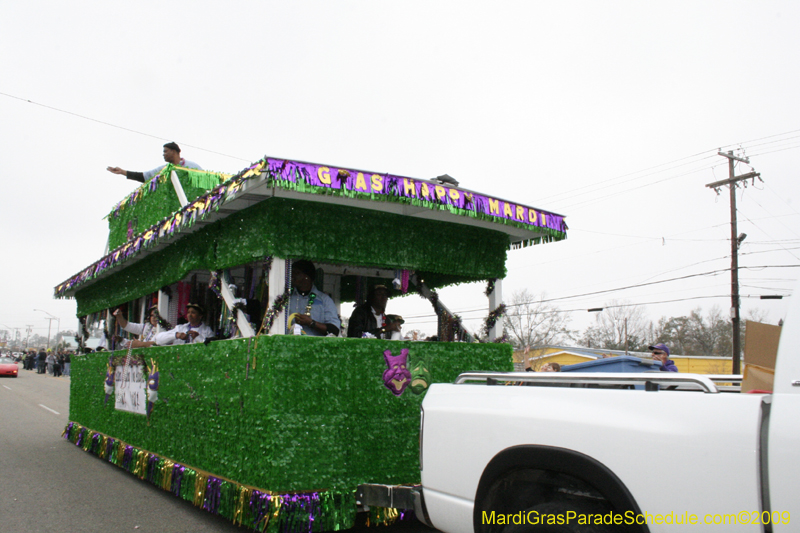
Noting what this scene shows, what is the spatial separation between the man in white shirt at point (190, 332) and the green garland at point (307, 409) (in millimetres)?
586

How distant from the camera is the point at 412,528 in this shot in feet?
18.8

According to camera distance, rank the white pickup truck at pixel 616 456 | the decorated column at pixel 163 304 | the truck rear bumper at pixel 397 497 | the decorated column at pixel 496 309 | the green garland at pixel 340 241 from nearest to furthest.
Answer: the white pickup truck at pixel 616 456, the truck rear bumper at pixel 397 497, the green garland at pixel 340 241, the decorated column at pixel 496 309, the decorated column at pixel 163 304

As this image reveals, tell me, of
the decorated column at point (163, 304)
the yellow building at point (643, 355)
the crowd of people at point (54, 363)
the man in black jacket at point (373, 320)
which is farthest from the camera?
the crowd of people at point (54, 363)

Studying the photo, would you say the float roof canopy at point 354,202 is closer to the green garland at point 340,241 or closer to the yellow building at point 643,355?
the green garland at point 340,241

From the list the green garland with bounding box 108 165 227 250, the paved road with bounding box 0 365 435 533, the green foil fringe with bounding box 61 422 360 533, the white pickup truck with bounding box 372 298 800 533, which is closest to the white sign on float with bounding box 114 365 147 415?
the paved road with bounding box 0 365 435 533

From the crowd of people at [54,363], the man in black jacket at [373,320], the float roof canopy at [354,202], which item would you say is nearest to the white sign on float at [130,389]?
the float roof canopy at [354,202]

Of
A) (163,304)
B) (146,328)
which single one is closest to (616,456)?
(163,304)

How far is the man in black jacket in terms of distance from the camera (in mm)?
6547

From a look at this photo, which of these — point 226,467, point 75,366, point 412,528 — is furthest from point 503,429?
point 75,366

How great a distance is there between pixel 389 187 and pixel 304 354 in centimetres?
162

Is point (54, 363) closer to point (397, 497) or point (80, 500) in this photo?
point (80, 500)

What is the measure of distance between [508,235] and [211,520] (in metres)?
4.23

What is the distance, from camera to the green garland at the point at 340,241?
18.3 ft

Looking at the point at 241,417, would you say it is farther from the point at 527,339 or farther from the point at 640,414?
the point at 527,339
